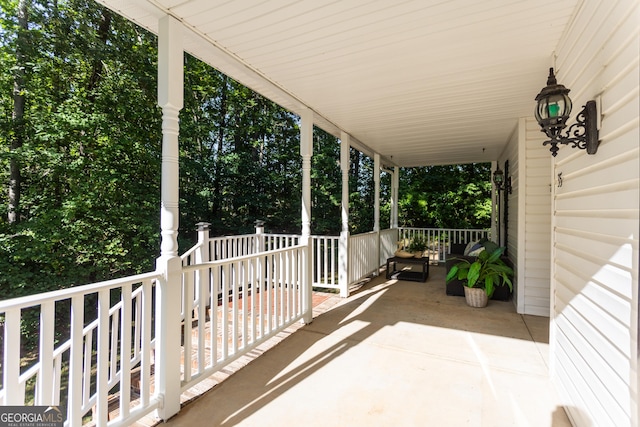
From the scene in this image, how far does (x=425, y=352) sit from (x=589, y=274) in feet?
5.15

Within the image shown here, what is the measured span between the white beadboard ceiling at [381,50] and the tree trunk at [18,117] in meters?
5.10

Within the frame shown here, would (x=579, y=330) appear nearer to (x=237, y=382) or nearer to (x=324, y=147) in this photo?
(x=237, y=382)

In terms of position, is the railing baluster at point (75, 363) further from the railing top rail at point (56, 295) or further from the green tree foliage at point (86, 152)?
the green tree foliage at point (86, 152)

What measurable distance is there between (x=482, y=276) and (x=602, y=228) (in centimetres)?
293

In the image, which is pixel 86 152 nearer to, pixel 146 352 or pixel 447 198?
pixel 146 352

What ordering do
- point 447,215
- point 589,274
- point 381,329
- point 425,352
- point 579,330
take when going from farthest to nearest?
point 447,215
point 381,329
point 425,352
point 579,330
point 589,274

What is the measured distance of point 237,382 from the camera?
238 centimetres

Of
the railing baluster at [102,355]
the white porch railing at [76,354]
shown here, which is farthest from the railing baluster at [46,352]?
the railing baluster at [102,355]

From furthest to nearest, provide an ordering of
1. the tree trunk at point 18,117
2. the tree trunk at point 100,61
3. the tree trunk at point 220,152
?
the tree trunk at point 220,152 < the tree trunk at point 100,61 < the tree trunk at point 18,117

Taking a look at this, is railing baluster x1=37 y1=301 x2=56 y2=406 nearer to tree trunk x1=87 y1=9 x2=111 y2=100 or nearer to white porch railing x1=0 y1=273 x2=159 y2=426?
white porch railing x1=0 y1=273 x2=159 y2=426

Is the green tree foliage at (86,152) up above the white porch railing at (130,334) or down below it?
above

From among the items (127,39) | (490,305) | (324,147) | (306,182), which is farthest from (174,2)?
(324,147)

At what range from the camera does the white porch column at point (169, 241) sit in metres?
1.90

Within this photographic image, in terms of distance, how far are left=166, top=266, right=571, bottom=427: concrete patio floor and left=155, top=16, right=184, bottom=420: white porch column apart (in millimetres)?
266
